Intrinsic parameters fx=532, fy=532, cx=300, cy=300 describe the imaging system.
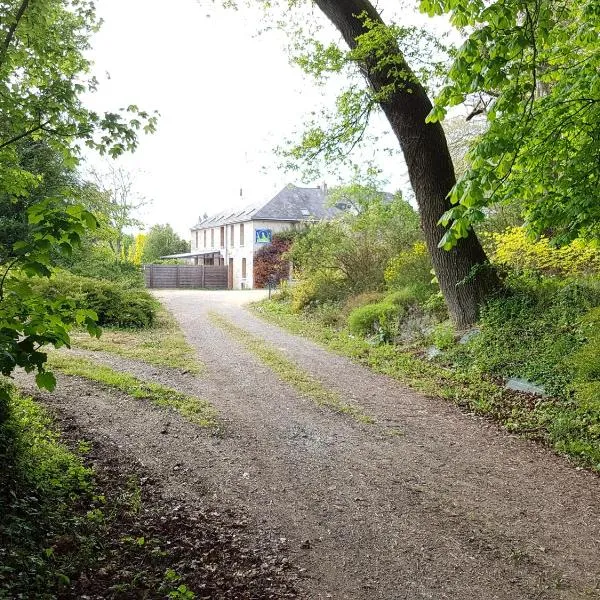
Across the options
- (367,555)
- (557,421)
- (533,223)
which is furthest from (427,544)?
(533,223)

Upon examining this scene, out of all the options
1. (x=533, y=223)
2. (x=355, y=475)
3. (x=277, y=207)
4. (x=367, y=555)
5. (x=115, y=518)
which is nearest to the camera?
(x=367, y=555)

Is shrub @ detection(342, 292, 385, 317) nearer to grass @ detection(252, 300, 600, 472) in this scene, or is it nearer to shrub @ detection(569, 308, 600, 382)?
grass @ detection(252, 300, 600, 472)

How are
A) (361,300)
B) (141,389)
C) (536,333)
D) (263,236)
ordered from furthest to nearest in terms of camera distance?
(263,236)
(361,300)
(536,333)
(141,389)

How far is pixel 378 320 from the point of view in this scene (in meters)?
11.8

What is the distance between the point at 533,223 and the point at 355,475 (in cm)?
370

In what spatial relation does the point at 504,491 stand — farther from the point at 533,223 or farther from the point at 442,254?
the point at 442,254

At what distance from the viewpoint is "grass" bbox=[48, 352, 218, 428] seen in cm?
658

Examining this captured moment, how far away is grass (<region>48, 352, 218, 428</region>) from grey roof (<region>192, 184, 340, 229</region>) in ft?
93.1

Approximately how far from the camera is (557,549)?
→ 12.3 feet

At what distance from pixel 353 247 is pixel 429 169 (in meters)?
6.06

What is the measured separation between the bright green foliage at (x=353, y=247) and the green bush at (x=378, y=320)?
2.75 meters

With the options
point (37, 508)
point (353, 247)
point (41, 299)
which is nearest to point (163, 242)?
point (353, 247)

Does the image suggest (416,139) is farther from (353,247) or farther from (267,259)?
(267,259)

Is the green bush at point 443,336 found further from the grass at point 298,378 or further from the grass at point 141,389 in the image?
the grass at point 141,389
